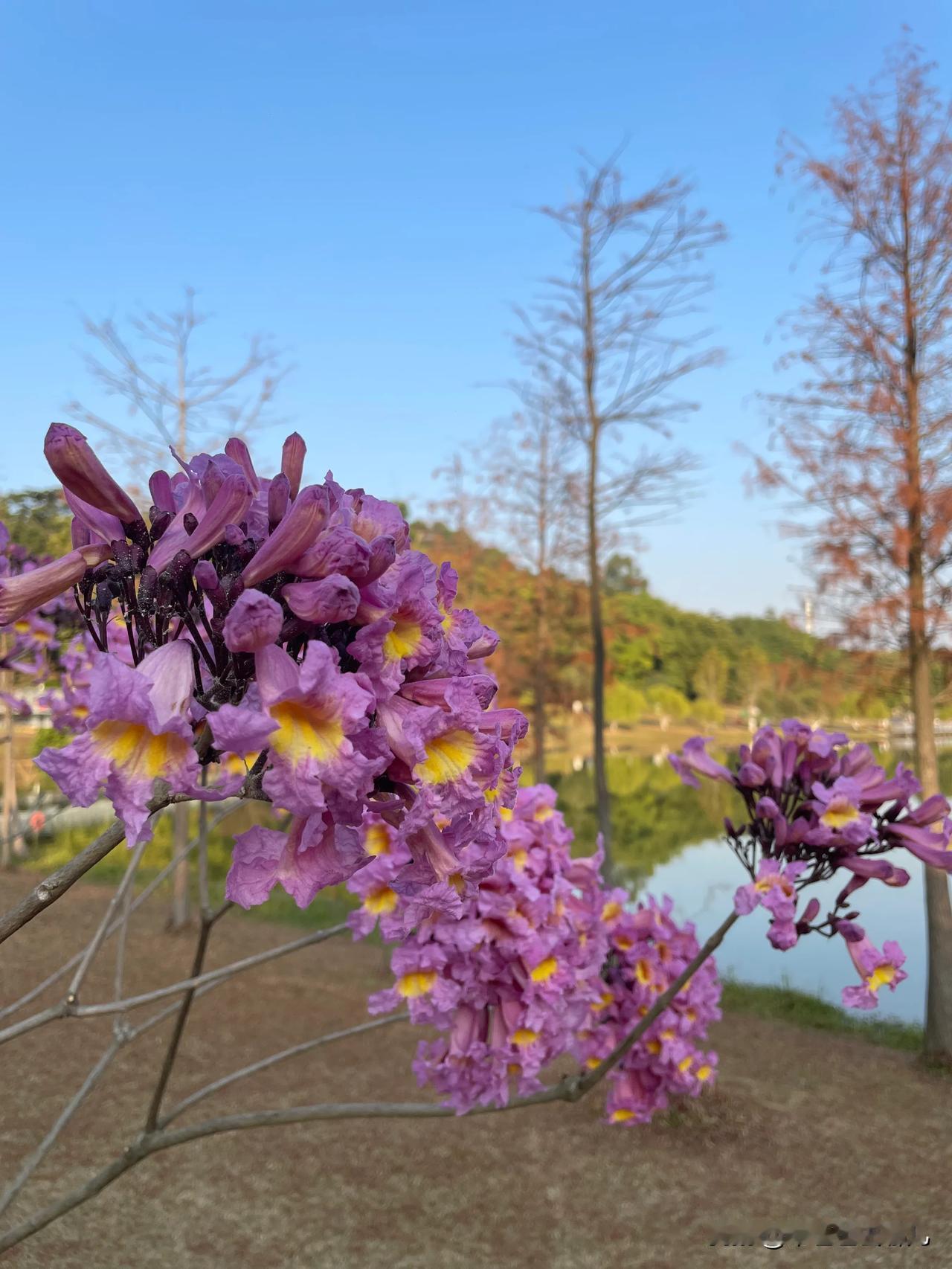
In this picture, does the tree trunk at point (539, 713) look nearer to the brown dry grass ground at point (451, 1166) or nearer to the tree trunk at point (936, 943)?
the brown dry grass ground at point (451, 1166)

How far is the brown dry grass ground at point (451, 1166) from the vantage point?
5488mm

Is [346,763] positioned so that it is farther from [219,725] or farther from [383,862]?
[383,862]

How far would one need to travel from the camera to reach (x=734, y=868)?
19.4m

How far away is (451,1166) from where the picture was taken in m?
6.58

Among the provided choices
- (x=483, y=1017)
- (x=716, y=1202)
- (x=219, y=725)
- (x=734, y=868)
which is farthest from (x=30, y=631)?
(x=734, y=868)

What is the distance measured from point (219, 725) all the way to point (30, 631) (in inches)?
164

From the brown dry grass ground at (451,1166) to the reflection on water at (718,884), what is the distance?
66.1 inches

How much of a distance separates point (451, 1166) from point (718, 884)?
12.2 meters

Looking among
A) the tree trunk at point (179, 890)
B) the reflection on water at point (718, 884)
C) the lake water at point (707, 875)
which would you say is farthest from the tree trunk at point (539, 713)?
the tree trunk at point (179, 890)

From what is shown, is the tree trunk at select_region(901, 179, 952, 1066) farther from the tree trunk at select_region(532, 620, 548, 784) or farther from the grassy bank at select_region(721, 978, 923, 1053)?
the tree trunk at select_region(532, 620, 548, 784)

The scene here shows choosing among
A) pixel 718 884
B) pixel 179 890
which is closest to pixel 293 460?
pixel 179 890

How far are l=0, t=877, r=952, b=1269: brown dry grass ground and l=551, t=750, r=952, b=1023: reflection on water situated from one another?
168 cm

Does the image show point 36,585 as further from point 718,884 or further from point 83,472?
point 718,884

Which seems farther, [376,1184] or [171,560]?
[376,1184]
